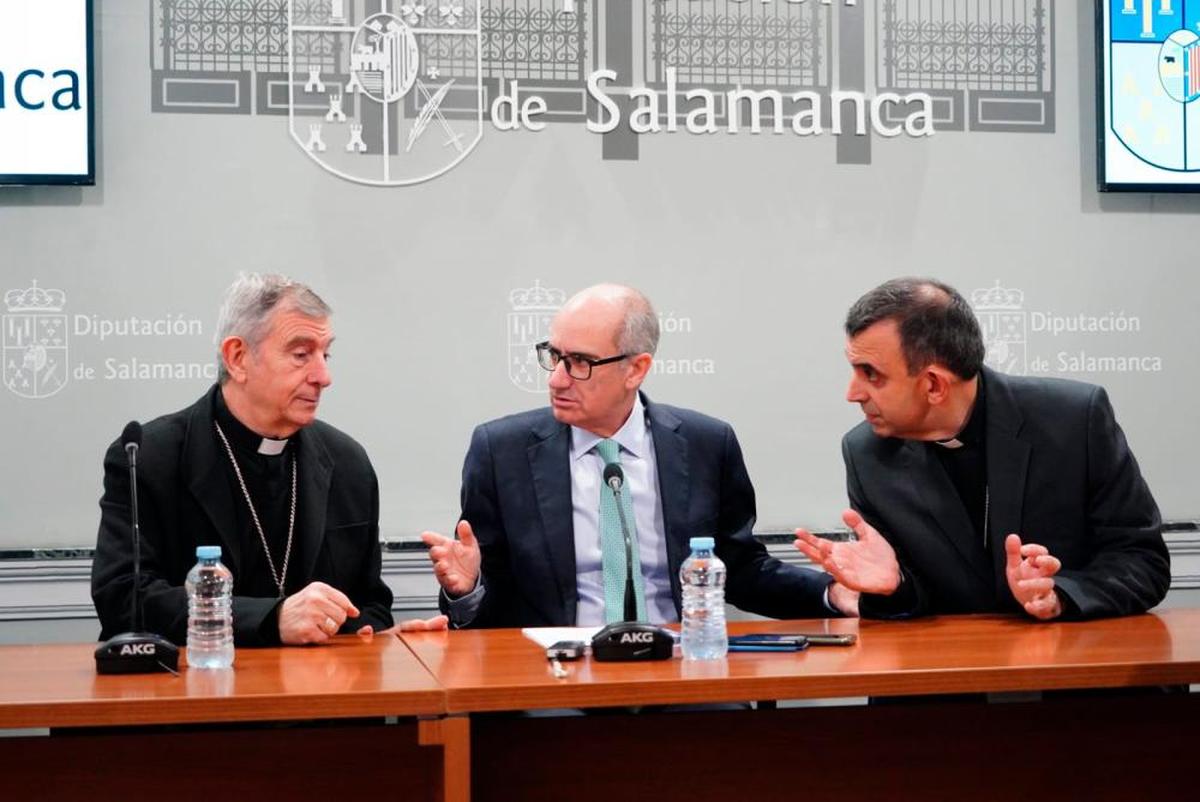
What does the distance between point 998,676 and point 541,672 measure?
29.3 inches

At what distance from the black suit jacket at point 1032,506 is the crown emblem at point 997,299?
54.2 inches

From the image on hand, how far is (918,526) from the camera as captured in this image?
3.15 m

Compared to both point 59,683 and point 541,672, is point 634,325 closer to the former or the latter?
point 541,672

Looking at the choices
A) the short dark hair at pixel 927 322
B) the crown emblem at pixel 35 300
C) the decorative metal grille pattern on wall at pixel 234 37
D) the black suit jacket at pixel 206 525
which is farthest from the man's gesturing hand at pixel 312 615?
the decorative metal grille pattern on wall at pixel 234 37

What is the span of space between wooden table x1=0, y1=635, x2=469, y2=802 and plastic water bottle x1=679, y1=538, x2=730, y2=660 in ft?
1.60

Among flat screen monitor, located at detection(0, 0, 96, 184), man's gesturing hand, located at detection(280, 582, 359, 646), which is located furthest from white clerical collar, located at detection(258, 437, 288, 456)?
flat screen monitor, located at detection(0, 0, 96, 184)

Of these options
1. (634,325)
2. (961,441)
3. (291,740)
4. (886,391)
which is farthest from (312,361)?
(961,441)

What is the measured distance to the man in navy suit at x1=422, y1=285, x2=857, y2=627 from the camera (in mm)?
3330

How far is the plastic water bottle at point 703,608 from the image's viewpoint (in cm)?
248

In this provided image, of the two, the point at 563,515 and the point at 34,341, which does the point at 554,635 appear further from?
the point at 34,341

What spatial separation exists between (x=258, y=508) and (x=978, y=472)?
1.65m

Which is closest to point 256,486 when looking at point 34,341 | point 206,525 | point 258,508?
point 258,508

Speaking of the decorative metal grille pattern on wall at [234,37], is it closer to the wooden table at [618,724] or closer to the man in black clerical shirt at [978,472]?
the man in black clerical shirt at [978,472]

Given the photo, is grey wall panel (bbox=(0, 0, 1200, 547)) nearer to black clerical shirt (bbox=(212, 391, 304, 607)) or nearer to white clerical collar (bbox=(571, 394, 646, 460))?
white clerical collar (bbox=(571, 394, 646, 460))
